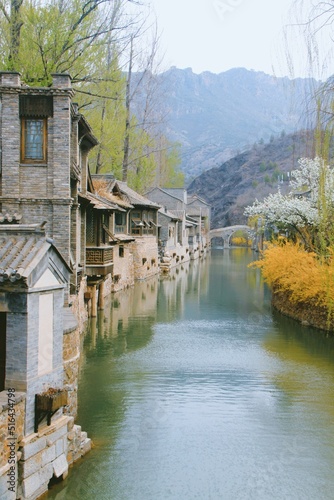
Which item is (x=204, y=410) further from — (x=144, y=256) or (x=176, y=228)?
(x=176, y=228)

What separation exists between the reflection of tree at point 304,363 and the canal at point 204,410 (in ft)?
0.14

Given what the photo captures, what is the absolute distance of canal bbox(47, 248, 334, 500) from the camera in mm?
9930

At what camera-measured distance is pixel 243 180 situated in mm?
144125

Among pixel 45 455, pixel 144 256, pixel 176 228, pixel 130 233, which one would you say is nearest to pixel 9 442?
pixel 45 455

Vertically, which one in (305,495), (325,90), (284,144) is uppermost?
(284,144)

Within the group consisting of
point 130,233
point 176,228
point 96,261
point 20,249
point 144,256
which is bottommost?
point 144,256

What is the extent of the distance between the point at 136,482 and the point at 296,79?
25.2 feet

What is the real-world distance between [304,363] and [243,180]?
422 ft

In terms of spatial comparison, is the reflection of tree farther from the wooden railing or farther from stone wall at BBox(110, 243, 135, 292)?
stone wall at BBox(110, 243, 135, 292)

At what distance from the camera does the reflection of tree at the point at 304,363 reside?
49.3 ft

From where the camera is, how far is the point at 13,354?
28.2 feet

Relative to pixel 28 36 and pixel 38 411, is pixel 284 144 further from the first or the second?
pixel 38 411

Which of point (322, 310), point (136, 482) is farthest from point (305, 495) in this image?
point (322, 310)

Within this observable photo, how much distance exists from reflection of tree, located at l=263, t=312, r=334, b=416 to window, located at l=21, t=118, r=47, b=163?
9419mm
